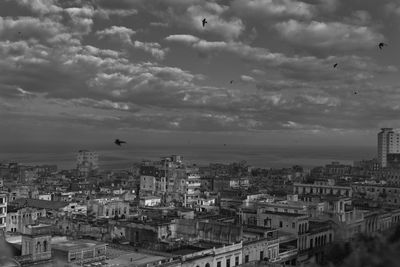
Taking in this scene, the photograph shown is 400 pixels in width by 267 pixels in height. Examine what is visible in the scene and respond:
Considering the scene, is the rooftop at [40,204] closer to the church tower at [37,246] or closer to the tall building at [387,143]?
the church tower at [37,246]

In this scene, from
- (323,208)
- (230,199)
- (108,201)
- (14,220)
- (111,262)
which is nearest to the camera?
(111,262)

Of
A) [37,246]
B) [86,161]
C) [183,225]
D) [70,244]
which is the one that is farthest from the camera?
[86,161]

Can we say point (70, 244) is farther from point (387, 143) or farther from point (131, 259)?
point (387, 143)

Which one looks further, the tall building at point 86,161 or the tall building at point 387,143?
the tall building at point 387,143

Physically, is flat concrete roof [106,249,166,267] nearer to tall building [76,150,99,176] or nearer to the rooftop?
the rooftop

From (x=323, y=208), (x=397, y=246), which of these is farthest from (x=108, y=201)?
(x=397, y=246)

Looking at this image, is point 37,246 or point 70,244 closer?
point 37,246

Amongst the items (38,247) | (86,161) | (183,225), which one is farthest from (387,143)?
(38,247)

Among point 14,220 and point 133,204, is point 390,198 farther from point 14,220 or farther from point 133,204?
point 14,220

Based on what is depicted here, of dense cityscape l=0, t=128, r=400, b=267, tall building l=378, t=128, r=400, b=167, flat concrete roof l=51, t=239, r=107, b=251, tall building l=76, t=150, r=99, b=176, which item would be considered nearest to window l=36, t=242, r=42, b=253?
dense cityscape l=0, t=128, r=400, b=267

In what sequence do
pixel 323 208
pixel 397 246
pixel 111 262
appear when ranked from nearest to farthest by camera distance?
pixel 397 246
pixel 111 262
pixel 323 208

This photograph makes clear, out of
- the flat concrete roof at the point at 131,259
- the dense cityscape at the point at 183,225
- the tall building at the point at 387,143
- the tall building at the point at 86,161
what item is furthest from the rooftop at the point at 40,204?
the tall building at the point at 387,143
